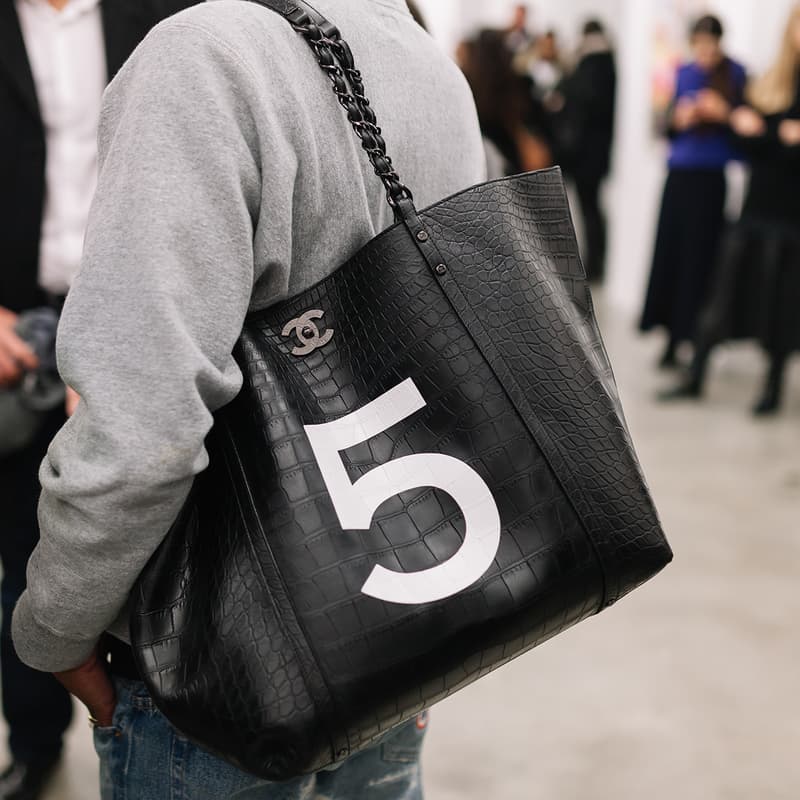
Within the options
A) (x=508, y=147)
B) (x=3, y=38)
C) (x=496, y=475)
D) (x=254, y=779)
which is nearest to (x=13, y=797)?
(x=254, y=779)

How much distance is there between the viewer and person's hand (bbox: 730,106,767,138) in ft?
13.7

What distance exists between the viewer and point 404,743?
1.08 metres

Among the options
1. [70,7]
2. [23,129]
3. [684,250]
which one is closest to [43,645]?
[23,129]

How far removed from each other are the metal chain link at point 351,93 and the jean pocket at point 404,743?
0.57 metres

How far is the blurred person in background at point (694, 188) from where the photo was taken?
445 centimetres

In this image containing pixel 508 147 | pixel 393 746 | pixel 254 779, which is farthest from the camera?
pixel 508 147

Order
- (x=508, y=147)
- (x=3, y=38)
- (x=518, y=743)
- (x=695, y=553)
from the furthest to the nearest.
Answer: (x=508, y=147)
(x=695, y=553)
(x=518, y=743)
(x=3, y=38)

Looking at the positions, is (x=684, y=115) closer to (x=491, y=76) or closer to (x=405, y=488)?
(x=491, y=76)

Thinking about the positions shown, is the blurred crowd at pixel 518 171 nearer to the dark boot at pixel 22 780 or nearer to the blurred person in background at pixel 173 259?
the dark boot at pixel 22 780

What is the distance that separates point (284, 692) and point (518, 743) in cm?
151

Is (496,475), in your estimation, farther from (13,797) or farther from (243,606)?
(13,797)

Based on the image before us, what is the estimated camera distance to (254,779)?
885mm

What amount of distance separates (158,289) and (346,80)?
0.24 m

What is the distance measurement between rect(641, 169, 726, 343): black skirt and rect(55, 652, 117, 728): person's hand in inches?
165
